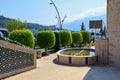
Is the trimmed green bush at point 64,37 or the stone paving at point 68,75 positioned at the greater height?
the trimmed green bush at point 64,37

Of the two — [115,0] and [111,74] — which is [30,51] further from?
[115,0]

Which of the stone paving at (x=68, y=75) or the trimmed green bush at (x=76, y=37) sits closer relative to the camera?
the stone paving at (x=68, y=75)

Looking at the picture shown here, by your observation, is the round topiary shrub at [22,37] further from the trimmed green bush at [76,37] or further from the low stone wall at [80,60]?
the trimmed green bush at [76,37]

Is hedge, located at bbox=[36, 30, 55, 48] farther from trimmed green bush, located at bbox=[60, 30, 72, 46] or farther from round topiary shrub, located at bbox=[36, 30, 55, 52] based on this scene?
trimmed green bush, located at bbox=[60, 30, 72, 46]

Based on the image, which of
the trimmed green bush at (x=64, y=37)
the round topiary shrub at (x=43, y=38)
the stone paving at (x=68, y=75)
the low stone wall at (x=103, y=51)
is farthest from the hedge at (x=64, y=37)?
the stone paving at (x=68, y=75)

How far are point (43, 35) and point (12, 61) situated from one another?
772 cm

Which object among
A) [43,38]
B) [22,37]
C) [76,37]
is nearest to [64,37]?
[76,37]

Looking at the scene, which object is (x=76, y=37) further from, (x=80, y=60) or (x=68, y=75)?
(x=68, y=75)

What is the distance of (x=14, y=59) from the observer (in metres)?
9.71

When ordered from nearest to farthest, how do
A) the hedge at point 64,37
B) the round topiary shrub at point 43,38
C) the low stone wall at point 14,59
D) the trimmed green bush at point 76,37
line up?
the low stone wall at point 14,59
the round topiary shrub at point 43,38
the hedge at point 64,37
the trimmed green bush at point 76,37

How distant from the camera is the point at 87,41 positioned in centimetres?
2812

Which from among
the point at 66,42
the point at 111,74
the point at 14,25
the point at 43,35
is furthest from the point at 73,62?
the point at 14,25

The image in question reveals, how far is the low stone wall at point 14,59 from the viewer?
8.93m

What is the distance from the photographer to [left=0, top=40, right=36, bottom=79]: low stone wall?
8925mm
